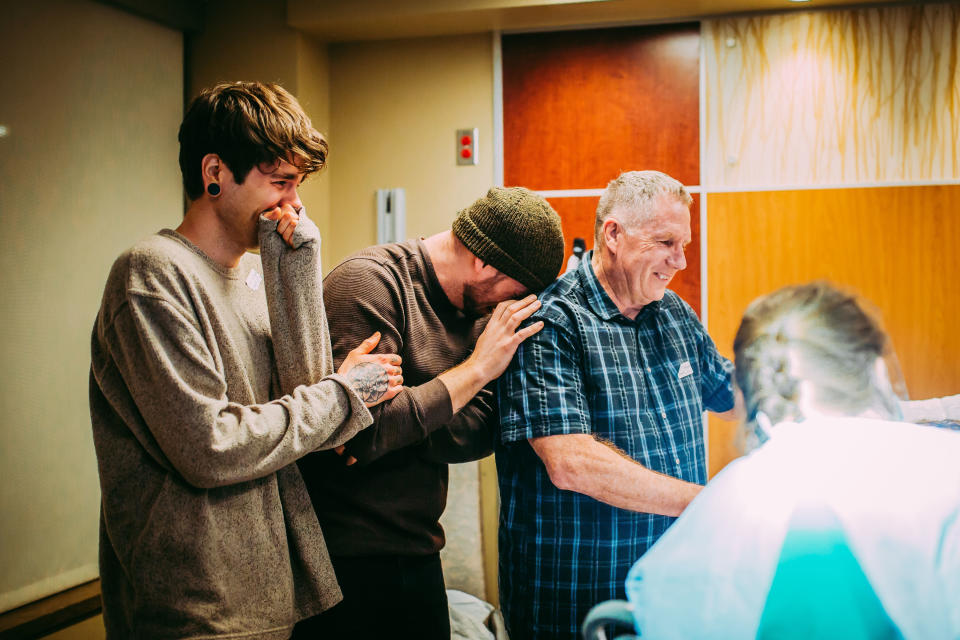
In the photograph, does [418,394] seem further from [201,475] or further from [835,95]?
[835,95]

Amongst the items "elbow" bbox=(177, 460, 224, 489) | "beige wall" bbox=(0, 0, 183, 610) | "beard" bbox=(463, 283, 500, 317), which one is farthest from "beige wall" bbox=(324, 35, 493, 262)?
"elbow" bbox=(177, 460, 224, 489)

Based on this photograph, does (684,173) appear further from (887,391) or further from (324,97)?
(887,391)

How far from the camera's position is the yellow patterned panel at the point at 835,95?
272 cm

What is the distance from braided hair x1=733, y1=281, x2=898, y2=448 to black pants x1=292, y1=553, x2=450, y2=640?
746 millimetres

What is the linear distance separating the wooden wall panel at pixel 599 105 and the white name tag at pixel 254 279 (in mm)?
2024

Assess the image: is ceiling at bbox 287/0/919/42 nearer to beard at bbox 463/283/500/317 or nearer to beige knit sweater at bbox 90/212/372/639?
beard at bbox 463/283/500/317

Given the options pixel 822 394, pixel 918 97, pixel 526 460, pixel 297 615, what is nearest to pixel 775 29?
pixel 918 97

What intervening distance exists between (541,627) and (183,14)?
288 centimetres

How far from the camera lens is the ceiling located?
2.86 meters

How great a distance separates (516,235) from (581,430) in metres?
0.38

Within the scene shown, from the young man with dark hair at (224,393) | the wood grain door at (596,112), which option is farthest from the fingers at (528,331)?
the wood grain door at (596,112)

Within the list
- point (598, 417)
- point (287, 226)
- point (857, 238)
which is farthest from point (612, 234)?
point (857, 238)

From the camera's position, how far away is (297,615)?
3.92 feet

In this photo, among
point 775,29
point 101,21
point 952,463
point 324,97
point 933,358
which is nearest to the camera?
point 952,463
